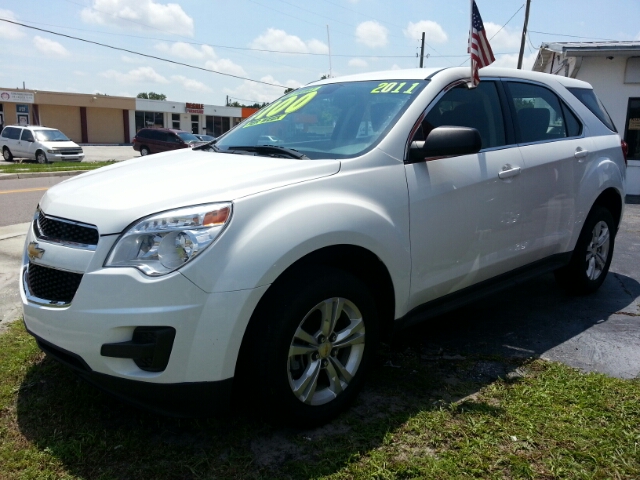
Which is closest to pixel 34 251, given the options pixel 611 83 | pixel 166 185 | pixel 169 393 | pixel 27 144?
pixel 166 185

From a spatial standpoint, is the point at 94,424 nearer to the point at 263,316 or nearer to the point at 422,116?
the point at 263,316

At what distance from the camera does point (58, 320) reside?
98.5 inches

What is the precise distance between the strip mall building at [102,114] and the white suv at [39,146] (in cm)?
2396

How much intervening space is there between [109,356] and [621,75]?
13.7 meters

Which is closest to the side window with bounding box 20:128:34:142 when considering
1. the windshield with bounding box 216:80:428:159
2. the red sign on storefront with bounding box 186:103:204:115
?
the windshield with bounding box 216:80:428:159

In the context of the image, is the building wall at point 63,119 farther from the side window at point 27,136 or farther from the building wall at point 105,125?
the side window at point 27,136

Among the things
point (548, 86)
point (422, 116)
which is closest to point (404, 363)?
point (422, 116)

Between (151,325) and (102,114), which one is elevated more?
(102,114)

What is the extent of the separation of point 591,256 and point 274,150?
3.19m

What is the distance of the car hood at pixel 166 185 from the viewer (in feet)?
8.18

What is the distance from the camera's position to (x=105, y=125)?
52500 mm

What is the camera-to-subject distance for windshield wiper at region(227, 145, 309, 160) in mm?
3121

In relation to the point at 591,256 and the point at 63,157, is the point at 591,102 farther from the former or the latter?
the point at 63,157

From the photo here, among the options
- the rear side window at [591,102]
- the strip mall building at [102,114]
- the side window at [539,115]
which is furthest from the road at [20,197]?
the strip mall building at [102,114]
